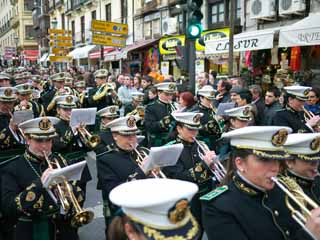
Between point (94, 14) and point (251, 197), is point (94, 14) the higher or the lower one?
the higher one

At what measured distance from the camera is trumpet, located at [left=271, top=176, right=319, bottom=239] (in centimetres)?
250

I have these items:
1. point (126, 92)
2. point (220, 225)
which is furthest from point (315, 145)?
point (126, 92)

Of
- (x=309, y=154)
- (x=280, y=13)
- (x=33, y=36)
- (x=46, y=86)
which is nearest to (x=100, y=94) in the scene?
(x=46, y=86)

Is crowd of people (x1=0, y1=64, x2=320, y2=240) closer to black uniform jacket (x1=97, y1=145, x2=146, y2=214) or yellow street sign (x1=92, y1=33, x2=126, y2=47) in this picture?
black uniform jacket (x1=97, y1=145, x2=146, y2=214)

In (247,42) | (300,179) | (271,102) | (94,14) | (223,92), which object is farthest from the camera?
(94,14)

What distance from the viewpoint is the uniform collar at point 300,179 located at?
3.16 meters

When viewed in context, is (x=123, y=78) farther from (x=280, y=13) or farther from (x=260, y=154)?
(x=260, y=154)

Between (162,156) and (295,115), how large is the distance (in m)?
2.99

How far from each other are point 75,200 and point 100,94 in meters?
5.84

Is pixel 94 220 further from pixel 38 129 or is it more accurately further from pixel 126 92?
pixel 126 92

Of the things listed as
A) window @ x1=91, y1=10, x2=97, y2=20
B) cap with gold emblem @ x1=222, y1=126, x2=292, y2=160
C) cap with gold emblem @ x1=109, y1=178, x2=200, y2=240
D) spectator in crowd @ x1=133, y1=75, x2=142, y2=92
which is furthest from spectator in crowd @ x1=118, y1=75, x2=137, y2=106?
window @ x1=91, y1=10, x2=97, y2=20

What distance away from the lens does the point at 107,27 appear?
1470cm

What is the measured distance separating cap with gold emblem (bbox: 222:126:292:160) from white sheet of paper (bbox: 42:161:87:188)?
4.46 ft

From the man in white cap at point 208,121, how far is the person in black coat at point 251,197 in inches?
150
